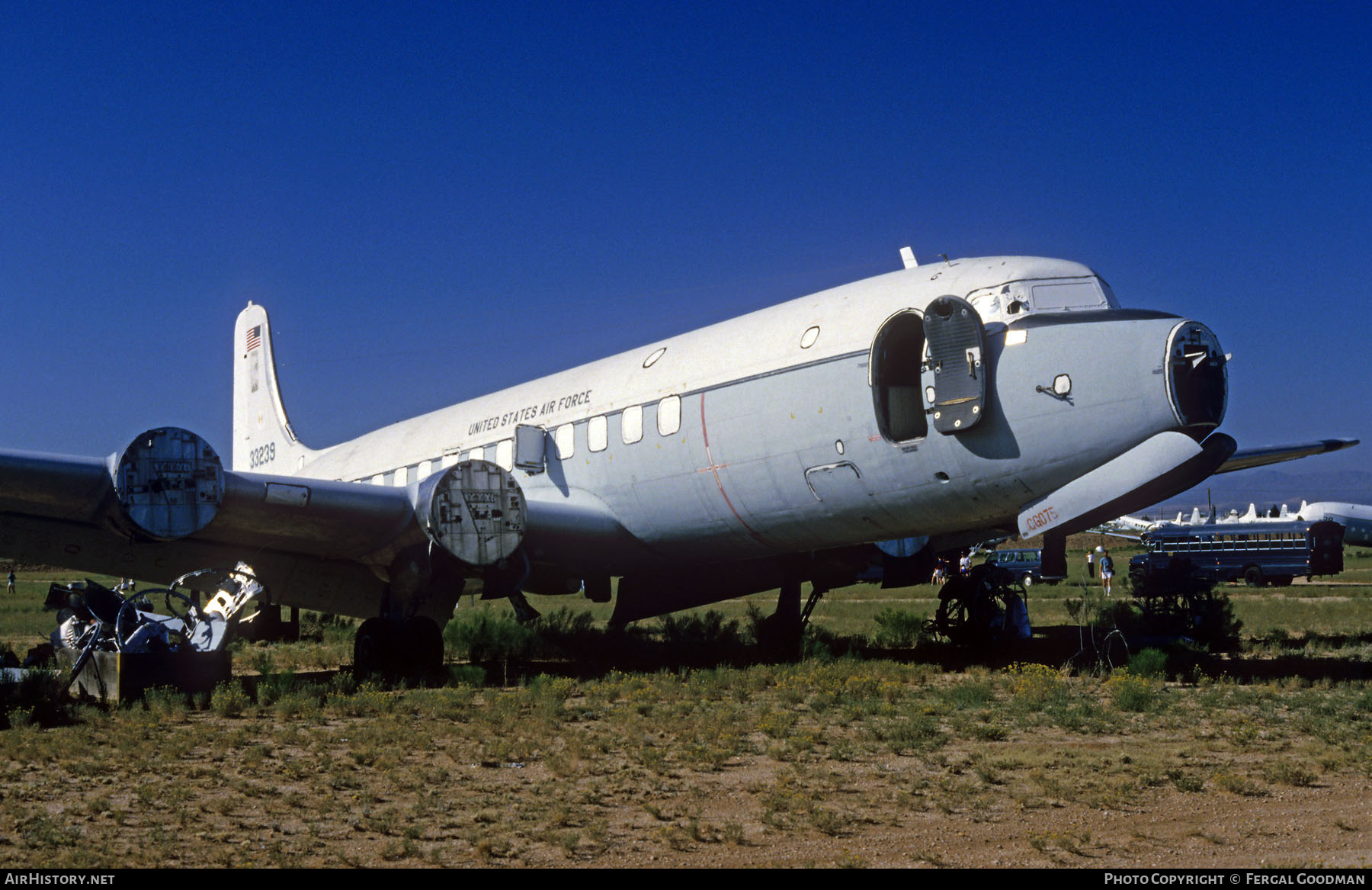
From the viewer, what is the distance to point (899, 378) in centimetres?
1215

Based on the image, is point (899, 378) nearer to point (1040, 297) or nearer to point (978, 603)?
point (1040, 297)

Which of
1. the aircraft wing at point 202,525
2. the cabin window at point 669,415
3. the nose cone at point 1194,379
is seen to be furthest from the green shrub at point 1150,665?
the aircraft wing at point 202,525

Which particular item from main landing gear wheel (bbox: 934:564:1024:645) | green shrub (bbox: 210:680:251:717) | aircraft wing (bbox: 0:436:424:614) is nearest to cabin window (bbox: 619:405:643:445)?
aircraft wing (bbox: 0:436:424:614)

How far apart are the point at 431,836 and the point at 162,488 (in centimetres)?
765

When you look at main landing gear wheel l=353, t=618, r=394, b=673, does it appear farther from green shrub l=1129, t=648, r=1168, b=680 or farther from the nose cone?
the nose cone

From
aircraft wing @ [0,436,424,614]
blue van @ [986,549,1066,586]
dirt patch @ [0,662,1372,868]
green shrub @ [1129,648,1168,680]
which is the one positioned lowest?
dirt patch @ [0,662,1372,868]

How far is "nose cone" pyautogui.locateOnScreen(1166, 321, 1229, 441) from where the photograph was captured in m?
10.4

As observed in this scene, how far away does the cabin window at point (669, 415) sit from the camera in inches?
558

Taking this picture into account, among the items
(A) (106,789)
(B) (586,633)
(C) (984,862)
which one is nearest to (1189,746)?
(C) (984,862)

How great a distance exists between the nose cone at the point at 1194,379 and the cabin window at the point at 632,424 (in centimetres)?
657

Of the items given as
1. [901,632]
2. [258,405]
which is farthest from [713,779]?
[258,405]

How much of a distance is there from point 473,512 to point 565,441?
241 centimetres

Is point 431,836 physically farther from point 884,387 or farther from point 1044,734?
point 884,387

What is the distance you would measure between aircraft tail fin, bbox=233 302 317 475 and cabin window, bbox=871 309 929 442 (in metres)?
16.2
